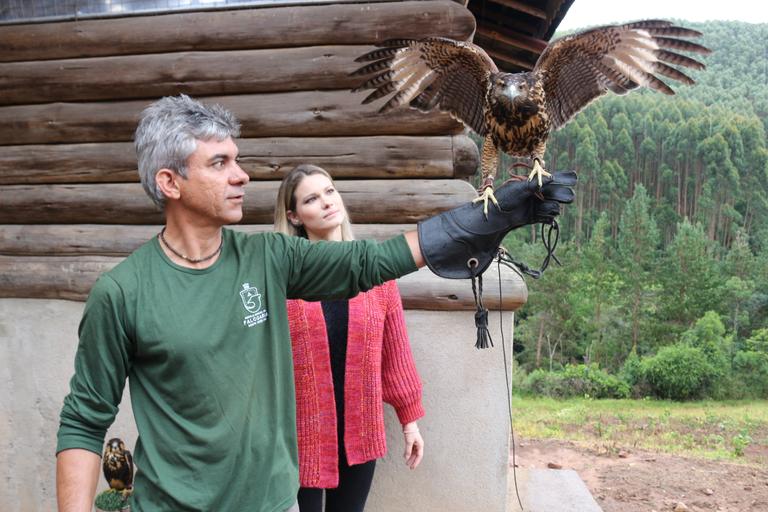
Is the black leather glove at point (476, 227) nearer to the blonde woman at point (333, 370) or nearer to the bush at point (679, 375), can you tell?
the blonde woman at point (333, 370)

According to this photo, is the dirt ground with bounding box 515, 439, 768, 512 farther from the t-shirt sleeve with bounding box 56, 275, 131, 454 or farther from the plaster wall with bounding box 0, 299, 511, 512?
the t-shirt sleeve with bounding box 56, 275, 131, 454

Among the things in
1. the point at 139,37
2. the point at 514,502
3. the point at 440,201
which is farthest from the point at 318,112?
the point at 514,502

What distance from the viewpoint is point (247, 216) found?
334 centimetres

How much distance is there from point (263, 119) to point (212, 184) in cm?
195

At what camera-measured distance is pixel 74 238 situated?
3590 mm

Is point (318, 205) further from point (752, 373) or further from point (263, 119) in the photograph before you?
point (752, 373)

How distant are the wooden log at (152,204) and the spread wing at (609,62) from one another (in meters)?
0.94

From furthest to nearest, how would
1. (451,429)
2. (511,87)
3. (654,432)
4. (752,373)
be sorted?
(752,373) → (654,432) → (451,429) → (511,87)

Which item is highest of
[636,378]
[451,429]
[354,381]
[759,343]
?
[354,381]

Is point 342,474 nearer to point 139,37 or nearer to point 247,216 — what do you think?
point 247,216

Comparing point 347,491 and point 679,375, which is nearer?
point 347,491

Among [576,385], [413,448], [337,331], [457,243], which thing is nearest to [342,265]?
[457,243]

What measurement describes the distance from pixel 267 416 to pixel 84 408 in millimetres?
423

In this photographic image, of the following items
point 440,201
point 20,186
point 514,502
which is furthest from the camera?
point 514,502
